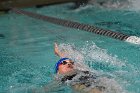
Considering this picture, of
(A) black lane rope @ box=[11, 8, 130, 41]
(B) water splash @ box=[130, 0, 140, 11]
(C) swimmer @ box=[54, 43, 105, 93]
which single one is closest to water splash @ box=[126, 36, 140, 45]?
(A) black lane rope @ box=[11, 8, 130, 41]

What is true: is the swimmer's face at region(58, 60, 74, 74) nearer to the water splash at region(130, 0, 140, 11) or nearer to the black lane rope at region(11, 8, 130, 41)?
the black lane rope at region(11, 8, 130, 41)

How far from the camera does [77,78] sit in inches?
185

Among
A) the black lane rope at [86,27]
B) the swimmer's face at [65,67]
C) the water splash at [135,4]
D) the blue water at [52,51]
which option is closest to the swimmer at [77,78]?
the swimmer's face at [65,67]

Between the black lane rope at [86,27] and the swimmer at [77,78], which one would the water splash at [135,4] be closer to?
the black lane rope at [86,27]

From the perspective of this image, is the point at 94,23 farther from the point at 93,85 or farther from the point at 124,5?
the point at 93,85

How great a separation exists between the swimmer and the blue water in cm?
14

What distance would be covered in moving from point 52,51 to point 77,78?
8.72 feet

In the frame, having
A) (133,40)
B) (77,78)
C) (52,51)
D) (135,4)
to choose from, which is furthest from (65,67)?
(135,4)

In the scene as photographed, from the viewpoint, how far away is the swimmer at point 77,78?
4.36 m

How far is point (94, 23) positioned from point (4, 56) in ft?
12.6

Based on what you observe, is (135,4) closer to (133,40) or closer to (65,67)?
(133,40)

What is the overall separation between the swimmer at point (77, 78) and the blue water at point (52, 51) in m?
0.14

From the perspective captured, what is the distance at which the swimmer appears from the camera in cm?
436

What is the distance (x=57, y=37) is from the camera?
873 cm
